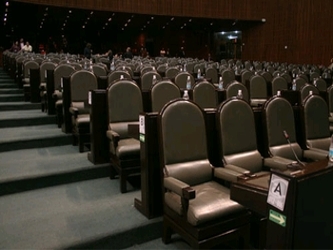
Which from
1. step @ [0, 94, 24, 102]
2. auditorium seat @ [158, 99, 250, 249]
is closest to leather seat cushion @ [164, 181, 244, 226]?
auditorium seat @ [158, 99, 250, 249]

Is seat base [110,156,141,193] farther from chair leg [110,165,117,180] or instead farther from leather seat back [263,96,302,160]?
leather seat back [263,96,302,160]

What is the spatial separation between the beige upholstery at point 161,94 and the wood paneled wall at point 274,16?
10359 millimetres

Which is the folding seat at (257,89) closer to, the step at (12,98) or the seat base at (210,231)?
the seat base at (210,231)

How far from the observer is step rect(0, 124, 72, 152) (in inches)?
142

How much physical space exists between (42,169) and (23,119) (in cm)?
155

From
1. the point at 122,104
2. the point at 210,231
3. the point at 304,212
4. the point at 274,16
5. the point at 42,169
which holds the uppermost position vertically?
the point at 274,16

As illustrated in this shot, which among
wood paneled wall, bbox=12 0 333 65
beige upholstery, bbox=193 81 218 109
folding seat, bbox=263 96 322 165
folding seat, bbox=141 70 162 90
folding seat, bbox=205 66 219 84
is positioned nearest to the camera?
folding seat, bbox=263 96 322 165

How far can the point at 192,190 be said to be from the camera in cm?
189

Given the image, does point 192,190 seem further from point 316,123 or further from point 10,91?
point 10,91

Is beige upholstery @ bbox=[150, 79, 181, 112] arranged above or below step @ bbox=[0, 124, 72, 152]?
above

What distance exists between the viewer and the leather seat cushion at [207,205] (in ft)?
6.40

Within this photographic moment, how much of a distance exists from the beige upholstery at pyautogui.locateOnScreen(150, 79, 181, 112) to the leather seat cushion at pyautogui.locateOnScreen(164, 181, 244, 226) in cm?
134

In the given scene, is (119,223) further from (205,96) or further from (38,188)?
(205,96)

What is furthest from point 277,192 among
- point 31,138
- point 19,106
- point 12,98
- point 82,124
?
point 12,98
